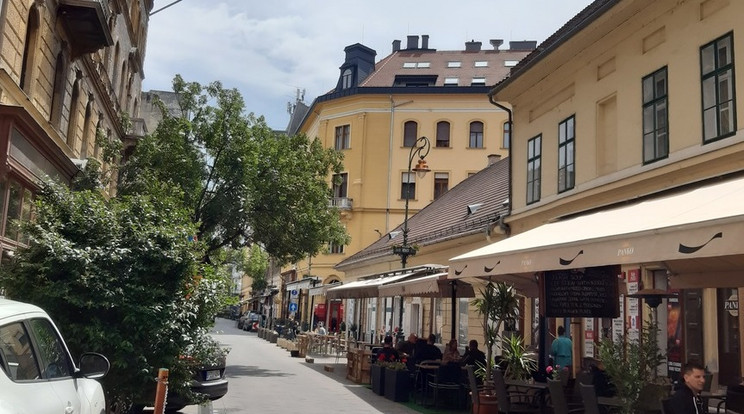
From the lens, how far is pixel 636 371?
8.43 metres

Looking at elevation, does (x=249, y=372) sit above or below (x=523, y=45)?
below

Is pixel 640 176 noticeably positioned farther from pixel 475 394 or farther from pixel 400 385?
pixel 400 385

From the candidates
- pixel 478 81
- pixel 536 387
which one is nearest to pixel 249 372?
pixel 536 387

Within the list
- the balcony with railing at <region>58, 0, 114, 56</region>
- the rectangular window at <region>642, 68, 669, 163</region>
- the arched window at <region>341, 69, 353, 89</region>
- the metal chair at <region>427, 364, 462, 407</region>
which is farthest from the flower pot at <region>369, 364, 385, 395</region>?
the arched window at <region>341, 69, 353, 89</region>

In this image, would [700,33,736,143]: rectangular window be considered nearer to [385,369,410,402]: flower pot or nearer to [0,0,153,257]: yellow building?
[385,369,410,402]: flower pot

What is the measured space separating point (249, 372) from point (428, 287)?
30.1ft

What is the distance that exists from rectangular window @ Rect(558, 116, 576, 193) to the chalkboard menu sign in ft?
17.7

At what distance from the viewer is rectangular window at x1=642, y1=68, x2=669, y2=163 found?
13227mm

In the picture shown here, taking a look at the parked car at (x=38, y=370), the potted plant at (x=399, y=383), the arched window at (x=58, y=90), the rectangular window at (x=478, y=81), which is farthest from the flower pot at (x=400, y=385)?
the rectangular window at (x=478, y=81)

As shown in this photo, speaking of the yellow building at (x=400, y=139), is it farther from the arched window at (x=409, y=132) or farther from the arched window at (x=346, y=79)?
the arched window at (x=346, y=79)

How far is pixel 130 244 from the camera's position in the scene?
348 inches

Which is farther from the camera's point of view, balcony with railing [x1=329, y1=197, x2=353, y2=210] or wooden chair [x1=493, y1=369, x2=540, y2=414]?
balcony with railing [x1=329, y1=197, x2=353, y2=210]

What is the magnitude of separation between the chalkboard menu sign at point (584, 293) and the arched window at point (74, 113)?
542 inches

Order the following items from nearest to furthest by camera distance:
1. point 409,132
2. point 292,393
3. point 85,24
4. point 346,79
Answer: point 292,393 → point 85,24 → point 409,132 → point 346,79
